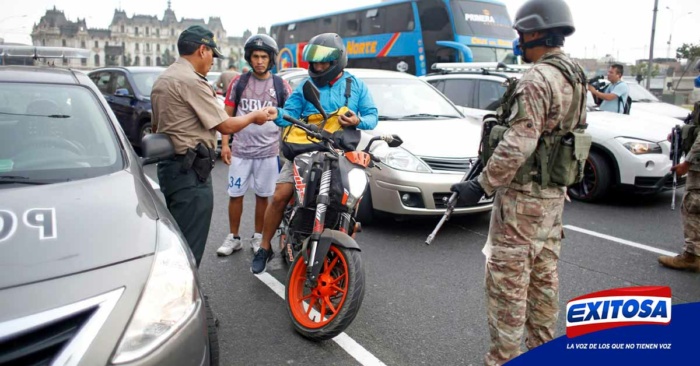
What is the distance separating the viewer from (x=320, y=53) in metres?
3.62

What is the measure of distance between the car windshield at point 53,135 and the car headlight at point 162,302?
73 cm

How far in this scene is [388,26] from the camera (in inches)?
637

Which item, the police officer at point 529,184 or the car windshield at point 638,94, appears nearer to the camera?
the police officer at point 529,184

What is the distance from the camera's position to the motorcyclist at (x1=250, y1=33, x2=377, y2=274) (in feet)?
11.9

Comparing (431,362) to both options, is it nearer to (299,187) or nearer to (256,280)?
(299,187)

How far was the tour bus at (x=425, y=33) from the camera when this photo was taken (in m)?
14.4

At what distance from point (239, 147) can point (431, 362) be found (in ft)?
8.57

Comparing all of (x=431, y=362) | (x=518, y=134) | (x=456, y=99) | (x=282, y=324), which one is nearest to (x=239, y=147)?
(x=282, y=324)

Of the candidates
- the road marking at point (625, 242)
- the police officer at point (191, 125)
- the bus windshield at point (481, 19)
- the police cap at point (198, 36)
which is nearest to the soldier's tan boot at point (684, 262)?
the road marking at point (625, 242)

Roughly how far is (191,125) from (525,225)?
2094mm

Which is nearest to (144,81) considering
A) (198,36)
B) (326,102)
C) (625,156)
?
(198,36)

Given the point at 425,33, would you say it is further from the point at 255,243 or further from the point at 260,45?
the point at 255,243

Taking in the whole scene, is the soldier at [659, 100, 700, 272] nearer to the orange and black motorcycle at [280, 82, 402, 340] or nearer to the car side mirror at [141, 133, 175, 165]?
the orange and black motorcycle at [280, 82, 402, 340]

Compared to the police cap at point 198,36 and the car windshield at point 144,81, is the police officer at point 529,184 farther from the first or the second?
the car windshield at point 144,81
